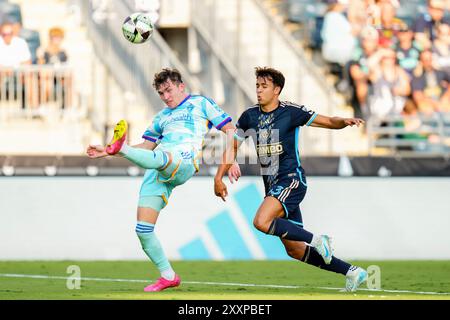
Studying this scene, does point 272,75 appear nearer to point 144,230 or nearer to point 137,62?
point 144,230

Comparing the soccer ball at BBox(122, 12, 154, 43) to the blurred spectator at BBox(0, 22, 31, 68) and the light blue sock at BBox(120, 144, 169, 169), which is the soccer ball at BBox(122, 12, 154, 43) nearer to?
the light blue sock at BBox(120, 144, 169, 169)

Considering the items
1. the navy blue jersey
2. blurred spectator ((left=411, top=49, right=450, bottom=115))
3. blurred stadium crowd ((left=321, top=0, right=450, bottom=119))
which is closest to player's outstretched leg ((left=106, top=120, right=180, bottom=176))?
the navy blue jersey

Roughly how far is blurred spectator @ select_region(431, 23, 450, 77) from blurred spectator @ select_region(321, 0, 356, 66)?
1441mm

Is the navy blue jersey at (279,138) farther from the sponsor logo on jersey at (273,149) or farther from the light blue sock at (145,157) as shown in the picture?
the light blue sock at (145,157)

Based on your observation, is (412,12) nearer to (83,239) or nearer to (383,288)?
(83,239)

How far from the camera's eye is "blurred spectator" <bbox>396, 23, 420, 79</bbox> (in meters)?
19.0

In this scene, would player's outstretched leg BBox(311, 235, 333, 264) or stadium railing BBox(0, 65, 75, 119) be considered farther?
stadium railing BBox(0, 65, 75, 119)

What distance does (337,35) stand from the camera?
63.9 feet

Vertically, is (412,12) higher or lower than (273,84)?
higher

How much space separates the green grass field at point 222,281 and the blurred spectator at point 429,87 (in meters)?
4.13

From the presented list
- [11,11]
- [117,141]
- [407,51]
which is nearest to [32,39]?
[11,11]

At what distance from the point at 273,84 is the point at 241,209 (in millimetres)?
5083
